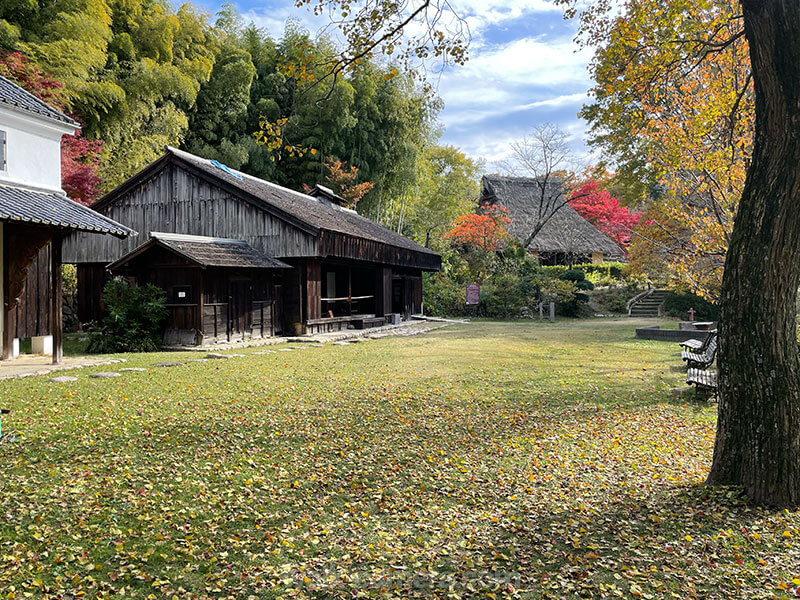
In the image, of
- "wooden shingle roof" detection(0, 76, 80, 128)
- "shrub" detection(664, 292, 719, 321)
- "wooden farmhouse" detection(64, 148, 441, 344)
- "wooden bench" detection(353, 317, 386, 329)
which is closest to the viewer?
"wooden shingle roof" detection(0, 76, 80, 128)

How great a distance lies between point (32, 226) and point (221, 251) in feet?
15.2

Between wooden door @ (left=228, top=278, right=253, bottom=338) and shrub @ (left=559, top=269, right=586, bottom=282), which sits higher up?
shrub @ (left=559, top=269, right=586, bottom=282)

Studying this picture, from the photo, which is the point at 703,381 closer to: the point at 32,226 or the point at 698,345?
the point at 698,345

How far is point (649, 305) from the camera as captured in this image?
25.3 meters

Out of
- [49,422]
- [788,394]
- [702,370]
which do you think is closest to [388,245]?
[702,370]

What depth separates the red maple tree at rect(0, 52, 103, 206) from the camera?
12844 mm

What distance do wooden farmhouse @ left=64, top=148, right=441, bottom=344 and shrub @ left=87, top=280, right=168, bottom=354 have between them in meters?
0.39

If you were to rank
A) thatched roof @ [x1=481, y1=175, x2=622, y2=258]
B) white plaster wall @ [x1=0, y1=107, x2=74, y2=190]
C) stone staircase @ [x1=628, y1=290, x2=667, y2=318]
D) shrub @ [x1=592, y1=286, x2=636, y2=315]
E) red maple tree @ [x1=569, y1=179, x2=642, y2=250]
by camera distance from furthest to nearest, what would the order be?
red maple tree @ [x1=569, y1=179, x2=642, y2=250]
thatched roof @ [x1=481, y1=175, x2=622, y2=258]
shrub @ [x1=592, y1=286, x2=636, y2=315]
stone staircase @ [x1=628, y1=290, x2=667, y2=318]
white plaster wall @ [x1=0, y1=107, x2=74, y2=190]

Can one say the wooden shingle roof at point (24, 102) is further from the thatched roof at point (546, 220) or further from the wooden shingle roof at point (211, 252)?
the thatched roof at point (546, 220)

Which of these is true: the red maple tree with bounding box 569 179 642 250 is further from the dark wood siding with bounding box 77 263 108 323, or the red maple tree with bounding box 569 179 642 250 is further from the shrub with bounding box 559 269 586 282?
the dark wood siding with bounding box 77 263 108 323

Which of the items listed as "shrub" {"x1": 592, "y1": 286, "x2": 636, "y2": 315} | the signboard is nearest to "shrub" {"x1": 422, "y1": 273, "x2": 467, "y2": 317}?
the signboard

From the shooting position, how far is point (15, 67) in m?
12.8

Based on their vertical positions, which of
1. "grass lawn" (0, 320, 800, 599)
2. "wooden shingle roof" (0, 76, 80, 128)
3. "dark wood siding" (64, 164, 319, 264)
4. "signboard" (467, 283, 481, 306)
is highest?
"wooden shingle roof" (0, 76, 80, 128)

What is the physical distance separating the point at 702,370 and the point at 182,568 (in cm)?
734
